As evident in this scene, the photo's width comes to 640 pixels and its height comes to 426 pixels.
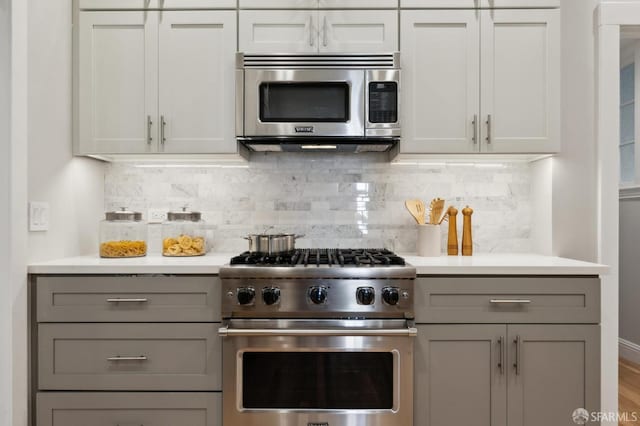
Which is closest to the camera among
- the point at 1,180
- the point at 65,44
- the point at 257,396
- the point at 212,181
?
the point at 1,180

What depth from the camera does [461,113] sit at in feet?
7.08

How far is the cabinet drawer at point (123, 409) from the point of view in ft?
5.99

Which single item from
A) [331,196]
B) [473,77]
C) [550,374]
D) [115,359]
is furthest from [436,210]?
Result: [115,359]

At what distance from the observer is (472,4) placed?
215 cm

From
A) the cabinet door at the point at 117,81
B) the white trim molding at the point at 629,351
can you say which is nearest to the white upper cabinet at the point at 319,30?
the cabinet door at the point at 117,81

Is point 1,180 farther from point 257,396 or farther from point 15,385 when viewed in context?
point 257,396

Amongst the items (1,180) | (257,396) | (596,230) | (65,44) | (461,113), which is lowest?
(257,396)

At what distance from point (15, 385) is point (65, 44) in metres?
1.63

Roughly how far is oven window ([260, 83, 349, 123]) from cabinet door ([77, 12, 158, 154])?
0.60 metres

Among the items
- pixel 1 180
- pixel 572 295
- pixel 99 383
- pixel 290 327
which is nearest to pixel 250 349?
pixel 290 327

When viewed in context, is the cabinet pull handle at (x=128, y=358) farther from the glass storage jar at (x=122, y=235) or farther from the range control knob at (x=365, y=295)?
the range control knob at (x=365, y=295)

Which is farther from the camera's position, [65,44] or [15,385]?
[65,44]

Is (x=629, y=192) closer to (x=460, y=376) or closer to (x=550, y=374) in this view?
(x=550, y=374)

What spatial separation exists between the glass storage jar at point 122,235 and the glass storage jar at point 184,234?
0.12m
